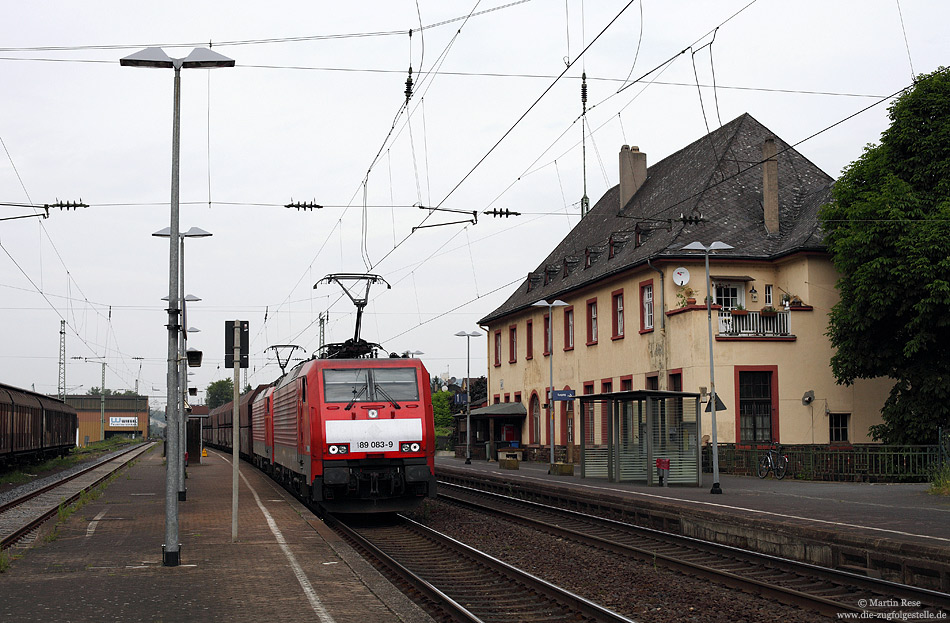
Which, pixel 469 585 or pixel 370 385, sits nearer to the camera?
pixel 469 585

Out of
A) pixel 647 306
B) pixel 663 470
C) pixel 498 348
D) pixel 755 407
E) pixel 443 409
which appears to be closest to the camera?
pixel 663 470

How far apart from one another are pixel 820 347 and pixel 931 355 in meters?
4.61

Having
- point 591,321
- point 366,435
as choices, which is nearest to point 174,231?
point 366,435

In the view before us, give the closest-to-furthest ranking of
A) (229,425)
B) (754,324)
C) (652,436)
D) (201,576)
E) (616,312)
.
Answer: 1. (201,576)
2. (652,436)
3. (754,324)
4. (616,312)
5. (229,425)

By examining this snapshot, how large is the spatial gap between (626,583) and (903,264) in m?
20.6

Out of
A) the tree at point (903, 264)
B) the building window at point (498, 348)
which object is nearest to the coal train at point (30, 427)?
the building window at point (498, 348)

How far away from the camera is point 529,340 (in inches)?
1973

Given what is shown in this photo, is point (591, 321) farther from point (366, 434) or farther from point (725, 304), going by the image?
point (366, 434)

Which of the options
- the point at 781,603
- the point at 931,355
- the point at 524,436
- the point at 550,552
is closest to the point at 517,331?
the point at 524,436

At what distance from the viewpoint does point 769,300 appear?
3566 cm

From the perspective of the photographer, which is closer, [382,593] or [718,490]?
[382,593]

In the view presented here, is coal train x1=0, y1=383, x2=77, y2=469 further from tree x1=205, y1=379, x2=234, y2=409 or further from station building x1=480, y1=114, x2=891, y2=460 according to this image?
tree x1=205, y1=379, x2=234, y2=409

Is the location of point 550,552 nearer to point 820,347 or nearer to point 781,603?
point 781,603

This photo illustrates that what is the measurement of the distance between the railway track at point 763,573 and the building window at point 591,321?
23357 mm
